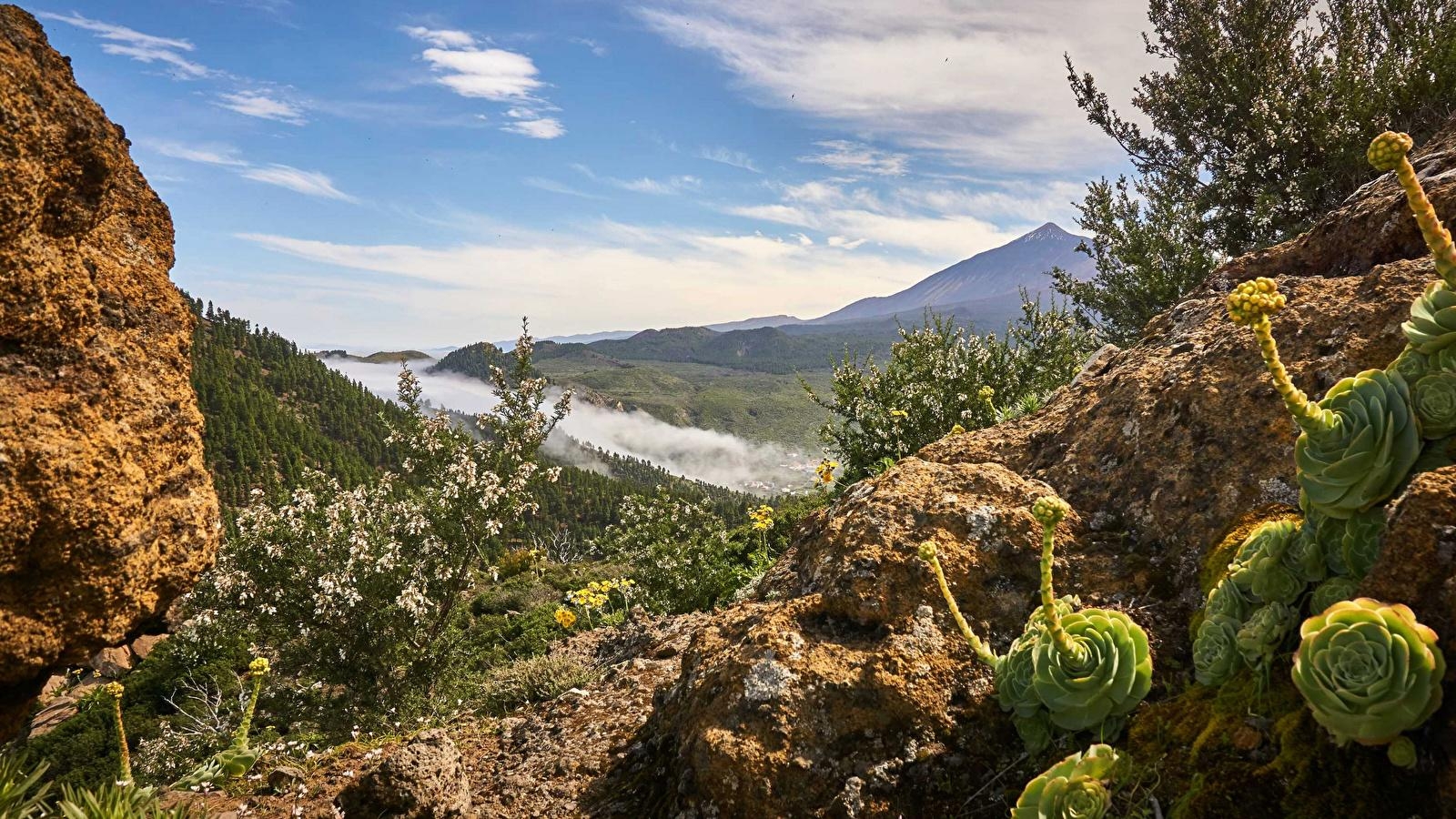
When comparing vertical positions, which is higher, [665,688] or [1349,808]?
[1349,808]

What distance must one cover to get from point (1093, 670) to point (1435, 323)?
65.0 inches

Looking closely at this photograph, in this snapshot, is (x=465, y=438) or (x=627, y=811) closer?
→ (x=627, y=811)

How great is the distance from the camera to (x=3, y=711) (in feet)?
13.5

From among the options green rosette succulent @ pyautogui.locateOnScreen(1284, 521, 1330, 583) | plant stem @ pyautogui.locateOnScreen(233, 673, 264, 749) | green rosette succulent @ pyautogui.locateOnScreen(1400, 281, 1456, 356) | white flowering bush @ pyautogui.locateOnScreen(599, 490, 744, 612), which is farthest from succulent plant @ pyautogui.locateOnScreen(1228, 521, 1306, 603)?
white flowering bush @ pyautogui.locateOnScreen(599, 490, 744, 612)

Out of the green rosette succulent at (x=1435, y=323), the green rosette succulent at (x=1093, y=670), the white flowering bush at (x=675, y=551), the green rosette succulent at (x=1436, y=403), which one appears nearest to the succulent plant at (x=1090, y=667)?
the green rosette succulent at (x=1093, y=670)

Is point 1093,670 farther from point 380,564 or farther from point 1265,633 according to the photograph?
point 380,564

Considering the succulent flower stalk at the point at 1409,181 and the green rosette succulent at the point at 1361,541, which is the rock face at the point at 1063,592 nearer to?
the green rosette succulent at the point at 1361,541

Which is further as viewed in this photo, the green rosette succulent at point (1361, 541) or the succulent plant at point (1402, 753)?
the green rosette succulent at point (1361, 541)

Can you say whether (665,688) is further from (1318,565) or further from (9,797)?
(1318,565)

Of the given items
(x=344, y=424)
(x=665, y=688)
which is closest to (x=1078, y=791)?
(x=665, y=688)

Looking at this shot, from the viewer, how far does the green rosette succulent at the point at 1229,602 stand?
275 cm

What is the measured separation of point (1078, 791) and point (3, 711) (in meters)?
5.70

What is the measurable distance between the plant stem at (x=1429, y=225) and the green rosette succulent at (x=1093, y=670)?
1.53m

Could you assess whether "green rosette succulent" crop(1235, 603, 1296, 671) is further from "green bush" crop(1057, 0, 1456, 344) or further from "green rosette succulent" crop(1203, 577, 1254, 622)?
"green bush" crop(1057, 0, 1456, 344)
